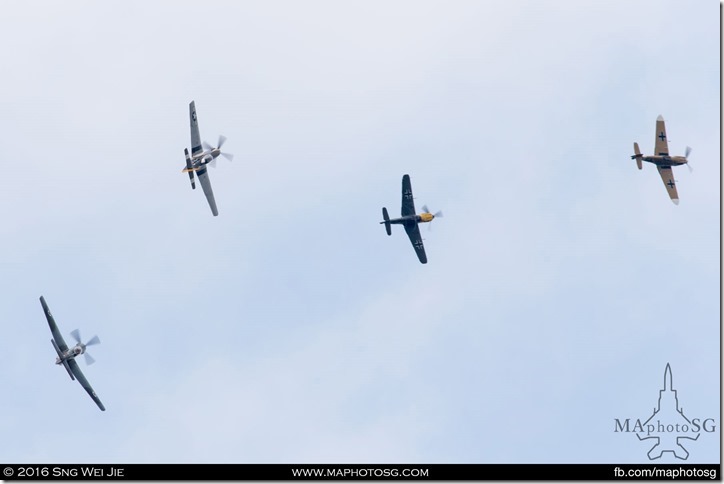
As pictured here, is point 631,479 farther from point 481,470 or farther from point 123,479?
point 123,479

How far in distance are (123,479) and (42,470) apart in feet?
29.2

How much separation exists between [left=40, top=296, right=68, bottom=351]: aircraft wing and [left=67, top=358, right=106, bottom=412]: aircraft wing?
228 centimetres

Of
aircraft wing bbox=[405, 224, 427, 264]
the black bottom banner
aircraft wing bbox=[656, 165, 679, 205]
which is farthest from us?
aircraft wing bbox=[656, 165, 679, 205]

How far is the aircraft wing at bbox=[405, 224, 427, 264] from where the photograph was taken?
458 feet

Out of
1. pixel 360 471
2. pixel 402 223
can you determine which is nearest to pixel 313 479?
pixel 360 471

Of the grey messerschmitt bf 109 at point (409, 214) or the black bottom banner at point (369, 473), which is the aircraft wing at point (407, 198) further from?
the black bottom banner at point (369, 473)

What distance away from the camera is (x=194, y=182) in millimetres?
137625

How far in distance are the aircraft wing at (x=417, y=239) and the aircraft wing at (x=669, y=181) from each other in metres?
37.1

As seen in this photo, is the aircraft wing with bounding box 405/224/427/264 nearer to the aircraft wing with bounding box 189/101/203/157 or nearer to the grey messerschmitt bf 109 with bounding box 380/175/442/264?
the grey messerschmitt bf 109 with bounding box 380/175/442/264

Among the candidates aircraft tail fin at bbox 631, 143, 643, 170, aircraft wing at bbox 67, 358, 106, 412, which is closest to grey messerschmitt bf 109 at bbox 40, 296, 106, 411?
aircraft wing at bbox 67, 358, 106, 412

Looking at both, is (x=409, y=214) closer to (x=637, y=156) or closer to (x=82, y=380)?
(x=637, y=156)

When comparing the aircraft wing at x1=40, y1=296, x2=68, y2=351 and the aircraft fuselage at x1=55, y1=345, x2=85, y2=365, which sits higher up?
the aircraft wing at x1=40, y1=296, x2=68, y2=351

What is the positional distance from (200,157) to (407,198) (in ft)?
98.2

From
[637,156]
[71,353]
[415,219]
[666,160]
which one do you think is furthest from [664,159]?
[71,353]
